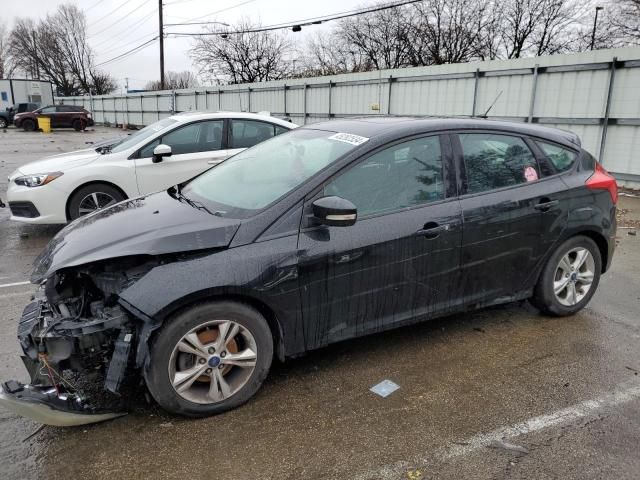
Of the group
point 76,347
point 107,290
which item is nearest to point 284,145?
point 107,290

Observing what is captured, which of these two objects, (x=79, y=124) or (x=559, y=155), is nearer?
(x=559, y=155)

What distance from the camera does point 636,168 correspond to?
9.94 meters

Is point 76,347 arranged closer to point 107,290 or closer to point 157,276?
point 107,290

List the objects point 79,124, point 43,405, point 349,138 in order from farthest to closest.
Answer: point 79,124, point 349,138, point 43,405

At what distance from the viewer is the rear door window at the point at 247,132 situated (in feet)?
23.9

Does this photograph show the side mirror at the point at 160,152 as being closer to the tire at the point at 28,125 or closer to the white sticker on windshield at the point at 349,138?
the white sticker on windshield at the point at 349,138

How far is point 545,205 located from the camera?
388 cm

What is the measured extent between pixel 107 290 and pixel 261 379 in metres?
1.00

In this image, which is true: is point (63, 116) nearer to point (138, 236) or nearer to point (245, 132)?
point (245, 132)

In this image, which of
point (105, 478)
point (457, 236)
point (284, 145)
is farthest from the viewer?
point (284, 145)

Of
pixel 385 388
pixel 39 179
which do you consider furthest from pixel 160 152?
pixel 385 388

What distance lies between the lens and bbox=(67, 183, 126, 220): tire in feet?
21.8

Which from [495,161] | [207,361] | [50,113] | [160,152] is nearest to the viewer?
[207,361]

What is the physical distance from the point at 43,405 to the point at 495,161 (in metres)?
3.27
